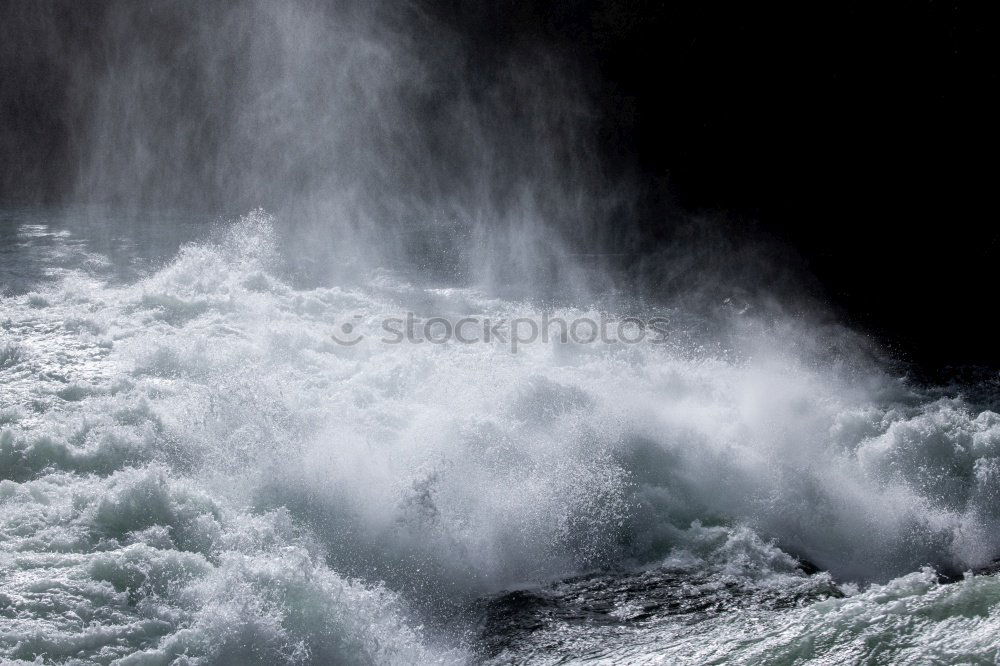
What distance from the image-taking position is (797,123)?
18.2m

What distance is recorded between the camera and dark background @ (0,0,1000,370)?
15117 millimetres

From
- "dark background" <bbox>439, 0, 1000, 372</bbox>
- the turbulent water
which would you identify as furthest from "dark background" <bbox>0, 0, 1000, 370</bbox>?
the turbulent water

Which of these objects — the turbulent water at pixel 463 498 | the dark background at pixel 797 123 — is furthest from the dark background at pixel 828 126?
the turbulent water at pixel 463 498

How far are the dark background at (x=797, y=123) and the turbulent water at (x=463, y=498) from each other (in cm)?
516

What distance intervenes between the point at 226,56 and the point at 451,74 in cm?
581

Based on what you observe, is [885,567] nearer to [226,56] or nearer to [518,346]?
[518,346]

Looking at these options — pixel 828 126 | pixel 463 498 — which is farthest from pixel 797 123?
pixel 463 498

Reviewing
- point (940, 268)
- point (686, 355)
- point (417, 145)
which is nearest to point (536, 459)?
point (686, 355)

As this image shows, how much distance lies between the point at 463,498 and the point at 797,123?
14.4 metres

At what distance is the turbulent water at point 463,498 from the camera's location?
5.33 meters

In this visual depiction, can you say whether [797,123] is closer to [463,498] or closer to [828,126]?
[828,126]

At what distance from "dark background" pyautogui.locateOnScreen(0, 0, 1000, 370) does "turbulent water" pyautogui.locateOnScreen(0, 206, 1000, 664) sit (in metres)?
5.16

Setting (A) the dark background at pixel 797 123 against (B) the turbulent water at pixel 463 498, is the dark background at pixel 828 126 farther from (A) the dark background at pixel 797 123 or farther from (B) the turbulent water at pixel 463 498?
(B) the turbulent water at pixel 463 498

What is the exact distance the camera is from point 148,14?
2119 cm
